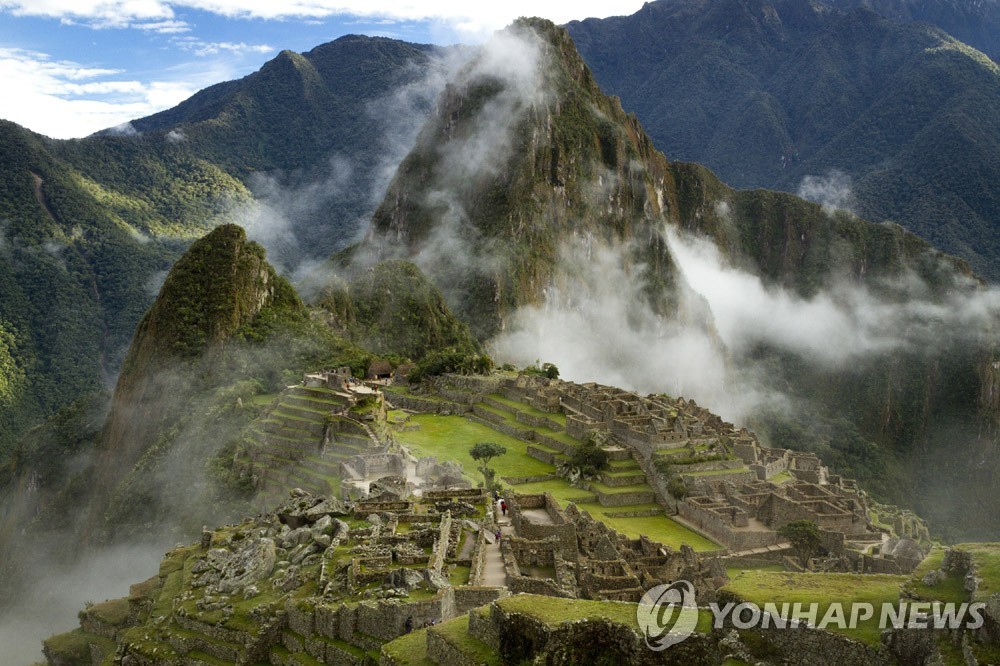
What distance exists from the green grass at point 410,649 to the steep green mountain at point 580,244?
372ft

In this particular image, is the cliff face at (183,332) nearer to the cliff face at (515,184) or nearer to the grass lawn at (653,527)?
the grass lawn at (653,527)

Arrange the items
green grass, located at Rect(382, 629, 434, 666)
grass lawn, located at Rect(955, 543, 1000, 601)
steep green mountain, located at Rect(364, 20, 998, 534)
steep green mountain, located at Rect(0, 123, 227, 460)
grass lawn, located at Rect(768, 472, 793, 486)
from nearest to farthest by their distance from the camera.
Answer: grass lawn, located at Rect(955, 543, 1000, 601) < green grass, located at Rect(382, 629, 434, 666) < grass lawn, located at Rect(768, 472, 793, 486) < steep green mountain, located at Rect(0, 123, 227, 460) < steep green mountain, located at Rect(364, 20, 998, 534)

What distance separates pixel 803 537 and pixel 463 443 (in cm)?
2153

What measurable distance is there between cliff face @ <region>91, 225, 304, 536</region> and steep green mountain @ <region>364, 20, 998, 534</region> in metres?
48.3

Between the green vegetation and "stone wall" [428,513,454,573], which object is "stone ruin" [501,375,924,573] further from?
"stone wall" [428,513,454,573]

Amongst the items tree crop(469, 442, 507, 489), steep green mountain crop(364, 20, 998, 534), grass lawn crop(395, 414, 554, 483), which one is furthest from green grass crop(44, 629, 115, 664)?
steep green mountain crop(364, 20, 998, 534)

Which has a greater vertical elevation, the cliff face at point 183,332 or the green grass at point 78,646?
the cliff face at point 183,332

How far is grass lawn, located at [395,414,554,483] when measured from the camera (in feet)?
159

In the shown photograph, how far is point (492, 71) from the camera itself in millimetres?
175000

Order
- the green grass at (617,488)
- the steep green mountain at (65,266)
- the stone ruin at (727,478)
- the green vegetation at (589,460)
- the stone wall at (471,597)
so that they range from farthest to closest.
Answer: the steep green mountain at (65,266) < the green vegetation at (589,460) < the green grass at (617,488) < the stone ruin at (727,478) < the stone wall at (471,597)

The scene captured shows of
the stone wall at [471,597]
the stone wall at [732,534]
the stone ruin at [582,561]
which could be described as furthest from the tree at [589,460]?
the stone wall at [471,597]

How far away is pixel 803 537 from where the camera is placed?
42.2 m

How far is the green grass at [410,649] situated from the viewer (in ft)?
42.6

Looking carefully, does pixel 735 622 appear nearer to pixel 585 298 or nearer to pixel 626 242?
pixel 585 298
